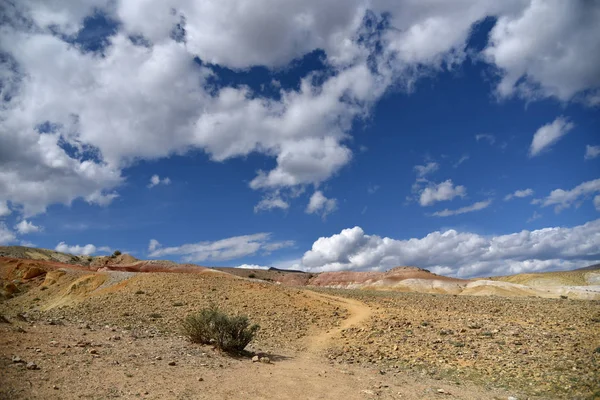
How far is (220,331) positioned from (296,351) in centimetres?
380

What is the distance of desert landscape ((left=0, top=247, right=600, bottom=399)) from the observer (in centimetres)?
883

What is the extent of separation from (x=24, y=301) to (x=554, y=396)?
36.5 m

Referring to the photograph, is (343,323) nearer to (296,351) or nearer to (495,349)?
(296,351)

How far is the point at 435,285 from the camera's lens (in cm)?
6838

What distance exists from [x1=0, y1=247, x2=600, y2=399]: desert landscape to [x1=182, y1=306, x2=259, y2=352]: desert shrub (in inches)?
14.4

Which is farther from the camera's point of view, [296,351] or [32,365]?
[296,351]

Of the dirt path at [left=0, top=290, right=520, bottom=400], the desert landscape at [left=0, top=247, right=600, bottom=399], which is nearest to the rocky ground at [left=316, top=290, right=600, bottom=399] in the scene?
the desert landscape at [left=0, top=247, right=600, bottom=399]

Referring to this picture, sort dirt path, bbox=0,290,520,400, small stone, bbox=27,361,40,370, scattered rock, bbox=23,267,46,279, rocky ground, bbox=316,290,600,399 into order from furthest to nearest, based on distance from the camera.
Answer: scattered rock, bbox=23,267,46,279 → rocky ground, bbox=316,290,600,399 → small stone, bbox=27,361,40,370 → dirt path, bbox=0,290,520,400

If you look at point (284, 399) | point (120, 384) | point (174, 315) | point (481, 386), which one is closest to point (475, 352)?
point (481, 386)

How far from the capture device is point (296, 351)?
50.9 feet

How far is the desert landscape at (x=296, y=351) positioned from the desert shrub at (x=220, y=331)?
367mm

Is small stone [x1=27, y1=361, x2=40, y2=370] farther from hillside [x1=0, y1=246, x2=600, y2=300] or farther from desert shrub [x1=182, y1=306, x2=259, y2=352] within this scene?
hillside [x1=0, y1=246, x2=600, y2=300]

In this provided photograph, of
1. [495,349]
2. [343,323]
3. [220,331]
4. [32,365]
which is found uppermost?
[220,331]

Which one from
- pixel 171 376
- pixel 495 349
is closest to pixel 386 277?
pixel 495 349
